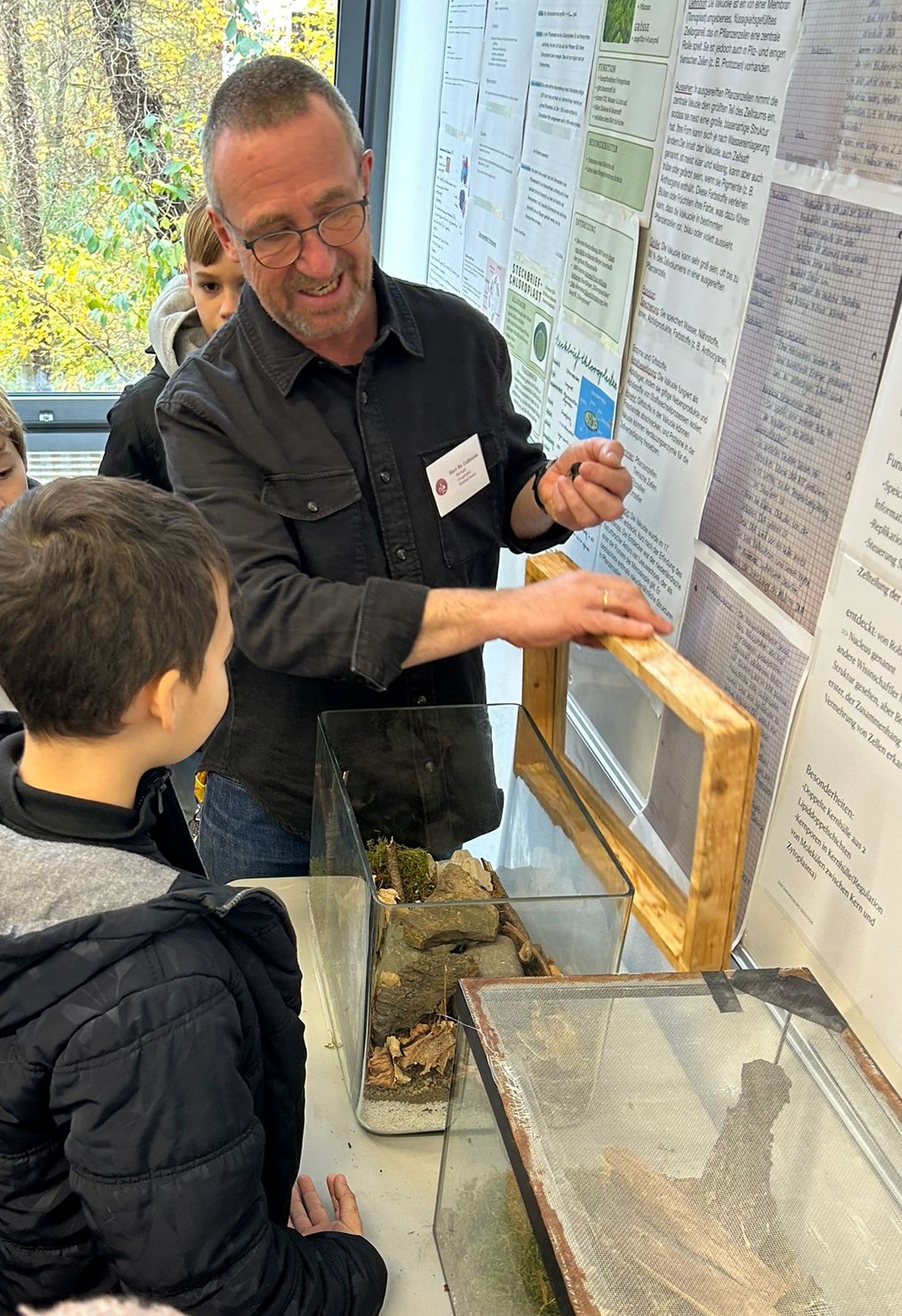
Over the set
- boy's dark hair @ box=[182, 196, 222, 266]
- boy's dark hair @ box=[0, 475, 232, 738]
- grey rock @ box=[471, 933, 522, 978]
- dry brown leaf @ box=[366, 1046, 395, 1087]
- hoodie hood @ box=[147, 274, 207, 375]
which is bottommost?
dry brown leaf @ box=[366, 1046, 395, 1087]

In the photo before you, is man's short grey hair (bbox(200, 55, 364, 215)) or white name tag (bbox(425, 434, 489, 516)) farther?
white name tag (bbox(425, 434, 489, 516))

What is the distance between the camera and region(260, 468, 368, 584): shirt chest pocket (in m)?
1.33

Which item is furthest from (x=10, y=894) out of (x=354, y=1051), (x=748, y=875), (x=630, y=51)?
(x=630, y=51)

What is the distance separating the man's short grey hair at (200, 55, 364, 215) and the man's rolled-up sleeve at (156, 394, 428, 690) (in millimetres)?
282

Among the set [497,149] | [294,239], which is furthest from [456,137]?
[294,239]

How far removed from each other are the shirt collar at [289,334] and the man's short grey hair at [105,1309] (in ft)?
3.88

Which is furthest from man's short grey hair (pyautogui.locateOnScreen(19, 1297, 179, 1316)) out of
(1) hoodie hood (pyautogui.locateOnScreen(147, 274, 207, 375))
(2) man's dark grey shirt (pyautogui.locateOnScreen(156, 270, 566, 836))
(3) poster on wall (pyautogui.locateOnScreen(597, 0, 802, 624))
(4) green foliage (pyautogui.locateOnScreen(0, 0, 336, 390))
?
(4) green foliage (pyautogui.locateOnScreen(0, 0, 336, 390))

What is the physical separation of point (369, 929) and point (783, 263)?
0.70 metres

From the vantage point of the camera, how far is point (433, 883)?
116 cm

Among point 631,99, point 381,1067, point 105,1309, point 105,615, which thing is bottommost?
point 381,1067

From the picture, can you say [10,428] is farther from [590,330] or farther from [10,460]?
[590,330]

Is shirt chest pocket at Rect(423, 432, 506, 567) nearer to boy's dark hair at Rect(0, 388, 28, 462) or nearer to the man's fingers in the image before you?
the man's fingers

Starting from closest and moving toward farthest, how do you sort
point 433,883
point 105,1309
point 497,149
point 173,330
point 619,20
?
point 105,1309, point 433,883, point 619,20, point 497,149, point 173,330

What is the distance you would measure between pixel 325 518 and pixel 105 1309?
45.3 inches
